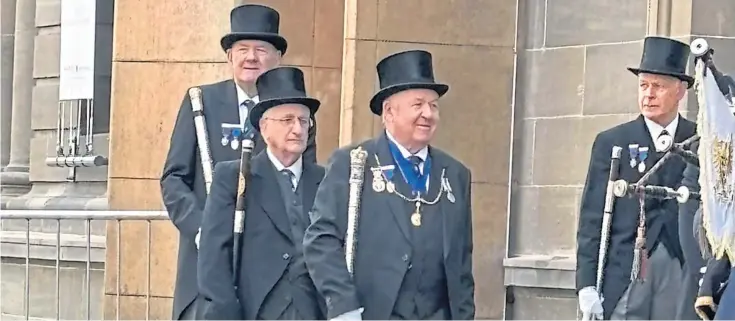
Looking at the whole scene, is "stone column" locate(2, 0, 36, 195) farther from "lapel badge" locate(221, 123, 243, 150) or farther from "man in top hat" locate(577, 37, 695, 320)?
"man in top hat" locate(577, 37, 695, 320)

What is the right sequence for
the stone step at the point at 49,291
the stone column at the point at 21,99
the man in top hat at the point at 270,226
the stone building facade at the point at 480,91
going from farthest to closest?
the stone column at the point at 21,99, the stone step at the point at 49,291, the stone building facade at the point at 480,91, the man in top hat at the point at 270,226

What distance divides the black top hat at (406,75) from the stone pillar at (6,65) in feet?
35.2

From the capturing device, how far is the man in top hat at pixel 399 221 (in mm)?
7684

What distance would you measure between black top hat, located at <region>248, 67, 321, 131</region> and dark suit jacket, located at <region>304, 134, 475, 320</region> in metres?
0.32

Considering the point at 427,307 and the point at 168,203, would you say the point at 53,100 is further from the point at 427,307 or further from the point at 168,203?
the point at 427,307

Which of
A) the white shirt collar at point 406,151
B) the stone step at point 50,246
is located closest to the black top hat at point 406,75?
the white shirt collar at point 406,151

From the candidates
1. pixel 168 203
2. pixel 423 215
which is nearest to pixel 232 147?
pixel 168 203

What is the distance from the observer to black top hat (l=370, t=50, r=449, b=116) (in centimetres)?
785

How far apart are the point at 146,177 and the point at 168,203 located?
3.78 meters

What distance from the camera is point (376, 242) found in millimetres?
7789

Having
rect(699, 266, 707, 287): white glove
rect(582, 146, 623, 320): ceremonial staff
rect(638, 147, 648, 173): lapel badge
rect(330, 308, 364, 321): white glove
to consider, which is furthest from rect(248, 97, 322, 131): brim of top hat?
rect(699, 266, 707, 287): white glove

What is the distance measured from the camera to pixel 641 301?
8.57 metres

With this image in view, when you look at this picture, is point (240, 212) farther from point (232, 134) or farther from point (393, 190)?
point (232, 134)

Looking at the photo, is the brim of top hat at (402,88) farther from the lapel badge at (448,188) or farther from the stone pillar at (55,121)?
the stone pillar at (55,121)
